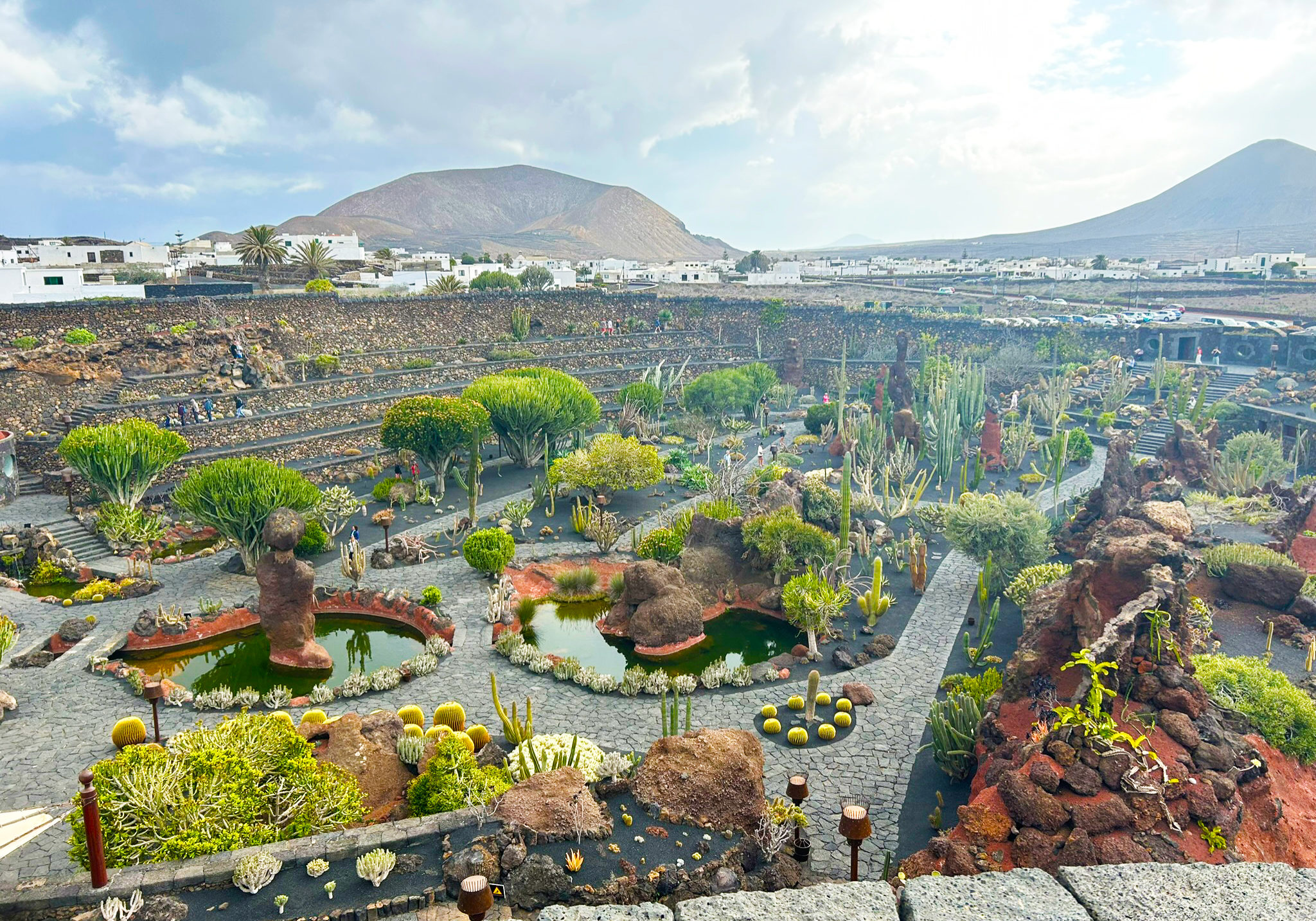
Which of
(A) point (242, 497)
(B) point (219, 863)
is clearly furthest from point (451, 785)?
(A) point (242, 497)

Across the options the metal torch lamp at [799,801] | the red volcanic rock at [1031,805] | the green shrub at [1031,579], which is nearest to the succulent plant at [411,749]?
the metal torch lamp at [799,801]

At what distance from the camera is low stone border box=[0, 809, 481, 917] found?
801 cm

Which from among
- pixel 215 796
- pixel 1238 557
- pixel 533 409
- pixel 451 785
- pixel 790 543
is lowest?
pixel 1238 557

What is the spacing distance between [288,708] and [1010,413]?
35525mm

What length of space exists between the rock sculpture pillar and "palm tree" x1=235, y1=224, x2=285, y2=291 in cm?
3466

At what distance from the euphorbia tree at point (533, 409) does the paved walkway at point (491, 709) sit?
11.2 meters

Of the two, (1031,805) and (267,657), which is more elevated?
(1031,805)

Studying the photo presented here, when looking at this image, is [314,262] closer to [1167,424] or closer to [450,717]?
[450,717]

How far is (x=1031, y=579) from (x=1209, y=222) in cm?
17915

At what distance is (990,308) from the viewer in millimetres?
68188

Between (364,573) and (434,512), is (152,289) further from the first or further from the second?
(364,573)

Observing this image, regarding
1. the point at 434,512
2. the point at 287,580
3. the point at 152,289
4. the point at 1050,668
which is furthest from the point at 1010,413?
the point at 152,289

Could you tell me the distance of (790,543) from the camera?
2016 centimetres

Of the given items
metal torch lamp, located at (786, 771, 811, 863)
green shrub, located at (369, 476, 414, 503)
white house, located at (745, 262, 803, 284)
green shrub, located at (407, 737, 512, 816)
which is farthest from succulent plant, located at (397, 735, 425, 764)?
white house, located at (745, 262, 803, 284)
